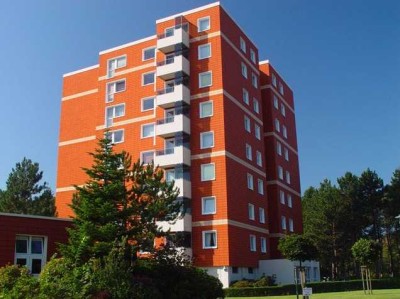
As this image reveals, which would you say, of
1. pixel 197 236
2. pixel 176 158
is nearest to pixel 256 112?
pixel 176 158

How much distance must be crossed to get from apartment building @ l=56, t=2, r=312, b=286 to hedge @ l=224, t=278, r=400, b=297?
5101mm

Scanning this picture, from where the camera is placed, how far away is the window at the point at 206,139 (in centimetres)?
4998

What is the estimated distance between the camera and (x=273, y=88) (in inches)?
2539

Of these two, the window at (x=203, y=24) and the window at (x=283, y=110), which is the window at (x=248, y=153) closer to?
the window at (x=203, y=24)

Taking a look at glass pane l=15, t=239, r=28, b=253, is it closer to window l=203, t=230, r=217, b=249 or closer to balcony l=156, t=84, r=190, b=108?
window l=203, t=230, r=217, b=249

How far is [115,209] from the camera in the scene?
26.5 metres

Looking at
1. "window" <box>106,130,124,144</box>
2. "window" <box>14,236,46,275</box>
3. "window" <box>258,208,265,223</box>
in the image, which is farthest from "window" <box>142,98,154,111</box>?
"window" <box>14,236,46,275</box>

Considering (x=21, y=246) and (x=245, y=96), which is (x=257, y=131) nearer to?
(x=245, y=96)

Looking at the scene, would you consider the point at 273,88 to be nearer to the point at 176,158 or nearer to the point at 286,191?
the point at 286,191

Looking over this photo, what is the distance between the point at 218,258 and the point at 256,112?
18942 mm

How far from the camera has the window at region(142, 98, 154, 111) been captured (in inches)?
2175

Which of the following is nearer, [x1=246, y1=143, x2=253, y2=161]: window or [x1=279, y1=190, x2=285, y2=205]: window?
[x1=246, y1=143, x2=253, y2=161]: window

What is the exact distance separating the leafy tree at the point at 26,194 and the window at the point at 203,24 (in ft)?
90.0

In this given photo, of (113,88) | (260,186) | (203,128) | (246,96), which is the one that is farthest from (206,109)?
(113,88)
